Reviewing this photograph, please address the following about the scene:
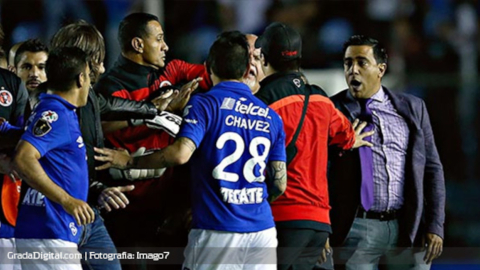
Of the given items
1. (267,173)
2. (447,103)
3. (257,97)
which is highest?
(257,97)

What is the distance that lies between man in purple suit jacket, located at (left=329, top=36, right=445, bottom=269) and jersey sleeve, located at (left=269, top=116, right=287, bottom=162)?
0.96 meters

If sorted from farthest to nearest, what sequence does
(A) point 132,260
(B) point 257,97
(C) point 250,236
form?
1. (A) point 132,260
2. (B) point 257,97
3. (C) point 250,236

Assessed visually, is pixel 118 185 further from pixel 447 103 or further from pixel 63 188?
pixel 447 103

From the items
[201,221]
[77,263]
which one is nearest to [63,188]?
[77,263]

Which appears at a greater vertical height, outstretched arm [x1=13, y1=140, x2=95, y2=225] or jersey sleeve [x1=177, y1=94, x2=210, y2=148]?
jersey sleeve [x1=177, y1=94, x2=210, y2=148]

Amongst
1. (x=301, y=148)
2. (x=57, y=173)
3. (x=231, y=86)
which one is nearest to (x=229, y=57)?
(x=231, y=86)

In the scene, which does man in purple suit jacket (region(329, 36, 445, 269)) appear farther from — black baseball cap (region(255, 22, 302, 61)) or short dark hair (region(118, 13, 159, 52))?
short dark hair (region(118, 13, 159, 52))

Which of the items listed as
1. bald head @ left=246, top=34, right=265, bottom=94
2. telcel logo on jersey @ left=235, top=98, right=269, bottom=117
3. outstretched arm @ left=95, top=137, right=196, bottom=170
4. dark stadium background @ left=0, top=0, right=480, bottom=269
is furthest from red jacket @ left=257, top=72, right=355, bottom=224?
dark stadium background @ left=0, top=0, right=480, bottom=269

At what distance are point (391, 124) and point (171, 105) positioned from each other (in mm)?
1543

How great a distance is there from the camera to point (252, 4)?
12945mm

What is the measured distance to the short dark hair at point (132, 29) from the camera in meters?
6.47

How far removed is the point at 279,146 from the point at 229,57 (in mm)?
591

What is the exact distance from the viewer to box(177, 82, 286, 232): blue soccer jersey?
5.50 meters

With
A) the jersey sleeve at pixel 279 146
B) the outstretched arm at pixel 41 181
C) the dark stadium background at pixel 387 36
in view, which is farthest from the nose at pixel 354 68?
the dark stadium background at pixel 387 36
